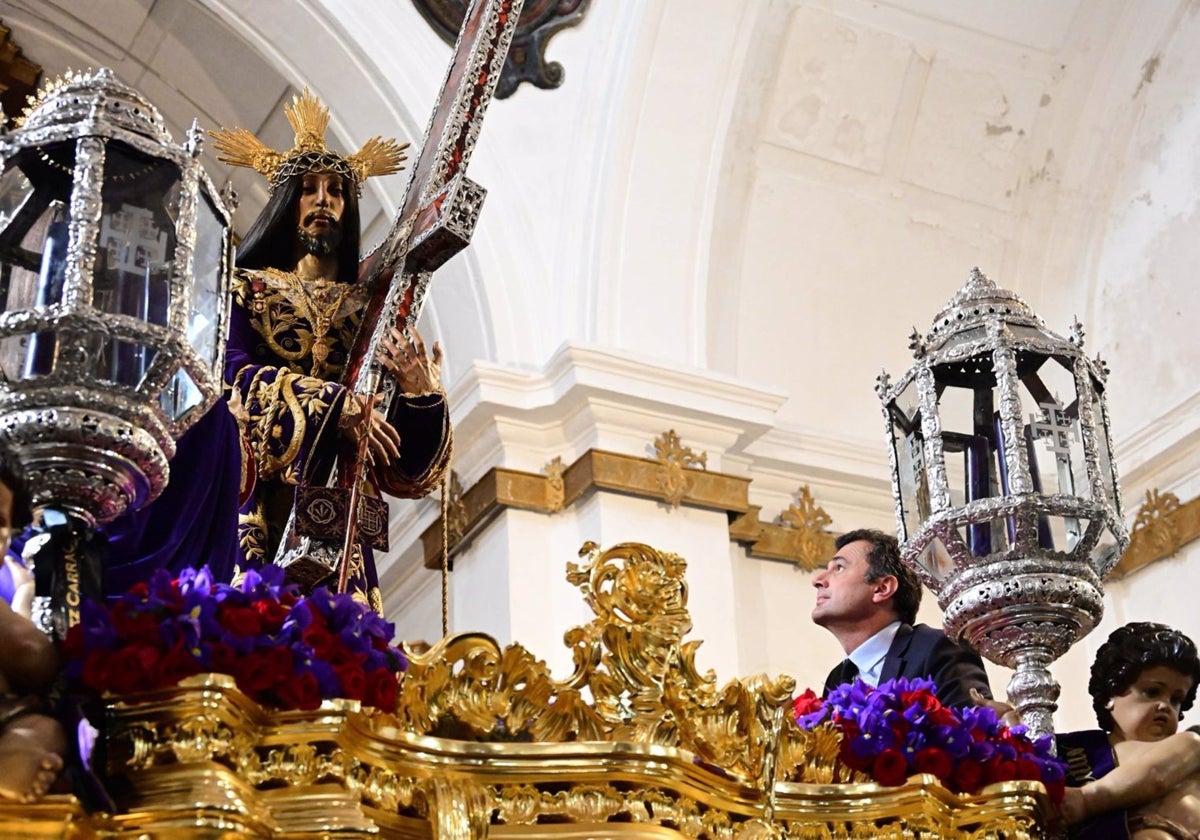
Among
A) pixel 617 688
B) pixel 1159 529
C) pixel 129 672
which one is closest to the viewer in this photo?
pixel 129 672

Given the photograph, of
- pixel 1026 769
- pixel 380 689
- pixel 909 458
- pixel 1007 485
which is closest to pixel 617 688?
pixel 380 689

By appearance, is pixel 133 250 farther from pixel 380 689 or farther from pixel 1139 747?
pixel 1139 747

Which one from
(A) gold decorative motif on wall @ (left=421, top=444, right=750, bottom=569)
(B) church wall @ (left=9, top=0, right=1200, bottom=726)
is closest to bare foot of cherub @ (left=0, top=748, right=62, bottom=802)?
(B) church wall @ (left=9, top=0, right=1200, bottom=726)

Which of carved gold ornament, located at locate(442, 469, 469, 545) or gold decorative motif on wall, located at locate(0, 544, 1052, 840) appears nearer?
gold decorative motif on wall, located at locate(0, 544, 1052, 840)

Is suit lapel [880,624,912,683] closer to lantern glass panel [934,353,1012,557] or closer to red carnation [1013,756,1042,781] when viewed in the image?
lantern glass panel [934,353,1012,557]

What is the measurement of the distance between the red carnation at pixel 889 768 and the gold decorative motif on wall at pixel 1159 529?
5.45 metres

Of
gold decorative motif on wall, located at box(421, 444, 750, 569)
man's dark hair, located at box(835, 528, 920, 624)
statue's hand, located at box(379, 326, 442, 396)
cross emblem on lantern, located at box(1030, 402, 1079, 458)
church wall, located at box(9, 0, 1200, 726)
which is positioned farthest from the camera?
church wall, located at box(9, 0, 1200, 726)

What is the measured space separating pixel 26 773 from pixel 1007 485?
2.29 metres

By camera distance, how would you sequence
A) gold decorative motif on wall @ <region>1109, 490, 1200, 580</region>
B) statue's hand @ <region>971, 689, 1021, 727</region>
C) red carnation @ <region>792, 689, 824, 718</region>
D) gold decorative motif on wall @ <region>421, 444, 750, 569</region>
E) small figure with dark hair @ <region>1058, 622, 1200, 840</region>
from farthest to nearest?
gold decorative motif on wall @ <region>1109, 490, 1200, 580</region> < gold decorative motif on wall @ <region>421, 444, 750, 569</region> < statue's hand @ <region>971, 689, 1021, 727</region> < red carnation @ <region>792, 689, 824, 718</region> < small figure with dark hair @ <region>1058, 622, 1200, 840</region>

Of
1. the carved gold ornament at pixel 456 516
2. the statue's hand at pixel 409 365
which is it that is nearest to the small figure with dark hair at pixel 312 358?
the statue's hand at pixel 409 365

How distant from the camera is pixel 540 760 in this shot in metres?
3.17

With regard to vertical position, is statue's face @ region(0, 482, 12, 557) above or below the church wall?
below

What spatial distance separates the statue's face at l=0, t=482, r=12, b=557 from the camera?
2871mm

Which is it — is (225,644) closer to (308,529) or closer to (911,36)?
(308,529)
